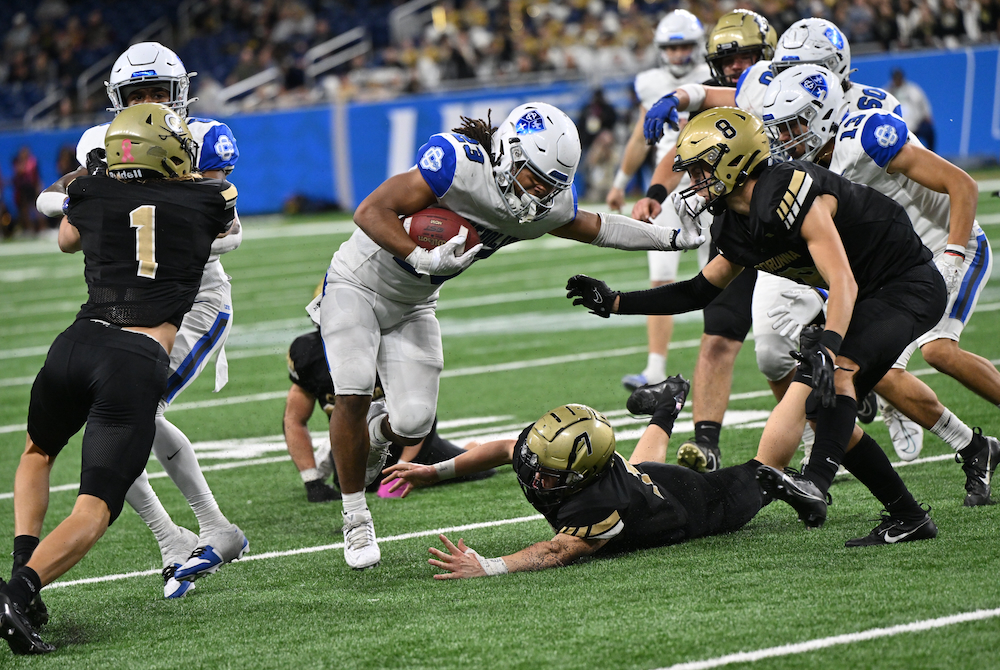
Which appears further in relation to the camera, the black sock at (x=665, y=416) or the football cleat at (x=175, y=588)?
Result: the black sock at (x=665, y=416)

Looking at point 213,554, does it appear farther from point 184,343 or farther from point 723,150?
point 723,150

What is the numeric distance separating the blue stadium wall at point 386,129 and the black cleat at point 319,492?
14.4 meters

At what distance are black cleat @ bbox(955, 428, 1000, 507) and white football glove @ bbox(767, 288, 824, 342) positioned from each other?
79cm

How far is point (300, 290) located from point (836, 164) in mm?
10592

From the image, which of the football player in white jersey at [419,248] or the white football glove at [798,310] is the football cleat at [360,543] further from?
the white football glove at [798,310]

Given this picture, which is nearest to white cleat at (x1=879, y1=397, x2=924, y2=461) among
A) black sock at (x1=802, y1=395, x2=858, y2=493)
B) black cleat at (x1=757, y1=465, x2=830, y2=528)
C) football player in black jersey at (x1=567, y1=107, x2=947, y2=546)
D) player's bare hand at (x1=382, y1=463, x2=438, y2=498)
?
football player in black jersey at (x1=567, y1=107, x2=947, y2=546)

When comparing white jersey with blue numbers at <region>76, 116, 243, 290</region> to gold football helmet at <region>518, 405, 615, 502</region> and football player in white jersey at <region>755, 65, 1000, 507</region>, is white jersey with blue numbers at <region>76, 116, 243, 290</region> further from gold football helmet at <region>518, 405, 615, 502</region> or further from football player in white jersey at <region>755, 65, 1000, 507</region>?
football player in white jersey at <region>755, 65, 1000, 507</region>

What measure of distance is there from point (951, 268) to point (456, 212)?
199 cm

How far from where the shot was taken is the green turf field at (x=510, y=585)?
139 inches

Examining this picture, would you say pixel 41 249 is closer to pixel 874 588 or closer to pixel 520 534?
pixel 520 534

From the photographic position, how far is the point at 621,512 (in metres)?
4.57

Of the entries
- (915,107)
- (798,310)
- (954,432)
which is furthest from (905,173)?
(915,107)

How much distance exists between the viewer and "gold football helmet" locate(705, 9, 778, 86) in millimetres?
7094

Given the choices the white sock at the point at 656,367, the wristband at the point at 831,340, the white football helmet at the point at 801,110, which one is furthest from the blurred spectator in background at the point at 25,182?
the wristband at the point at 831,340
